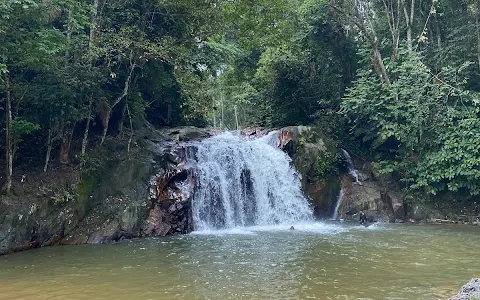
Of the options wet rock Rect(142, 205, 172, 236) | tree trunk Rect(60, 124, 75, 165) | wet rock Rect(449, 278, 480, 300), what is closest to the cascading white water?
wet rock Rect(142, 205, 172, 236)

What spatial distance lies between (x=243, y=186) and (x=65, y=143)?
633 centimetres

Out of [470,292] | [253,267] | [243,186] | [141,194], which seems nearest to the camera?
A: [470,292]

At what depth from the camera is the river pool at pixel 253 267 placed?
24.5 feet

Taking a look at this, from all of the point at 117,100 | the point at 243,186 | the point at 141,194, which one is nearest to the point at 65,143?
the point at 117,100

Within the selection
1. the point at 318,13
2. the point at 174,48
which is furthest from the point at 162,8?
the point at 318,13

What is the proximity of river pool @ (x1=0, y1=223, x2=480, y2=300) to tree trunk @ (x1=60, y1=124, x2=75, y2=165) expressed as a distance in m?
3.06

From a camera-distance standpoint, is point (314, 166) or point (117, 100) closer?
point (117, 100)

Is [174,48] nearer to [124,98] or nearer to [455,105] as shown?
[124,98]

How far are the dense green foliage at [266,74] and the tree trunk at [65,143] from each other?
32 mm

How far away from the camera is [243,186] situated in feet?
53.3

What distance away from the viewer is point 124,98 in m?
15.6

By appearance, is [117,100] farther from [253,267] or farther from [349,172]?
[349,172]

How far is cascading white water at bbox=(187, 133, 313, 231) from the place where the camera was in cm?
1530

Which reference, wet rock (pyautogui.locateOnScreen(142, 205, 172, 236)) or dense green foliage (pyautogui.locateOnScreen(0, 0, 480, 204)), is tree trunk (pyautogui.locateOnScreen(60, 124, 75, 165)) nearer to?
dense green foliage (pyautogui.locateOnScreen(0, 0, 480, 204))
